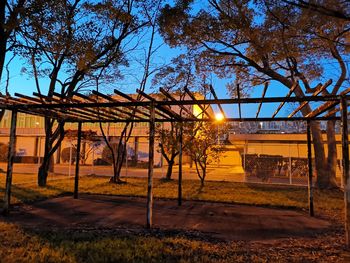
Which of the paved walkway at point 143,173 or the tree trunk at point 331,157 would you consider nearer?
the tree trunk at point 331,157

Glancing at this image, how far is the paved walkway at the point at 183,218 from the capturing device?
254 inches

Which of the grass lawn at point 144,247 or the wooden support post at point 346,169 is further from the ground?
the wooden support post at point 346,169

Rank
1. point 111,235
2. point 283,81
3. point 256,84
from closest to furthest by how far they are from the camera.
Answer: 1. point 111,235
2. point 283,81
3. point 256,84

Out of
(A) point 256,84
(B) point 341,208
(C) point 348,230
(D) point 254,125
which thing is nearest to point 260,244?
(C) point 348,230

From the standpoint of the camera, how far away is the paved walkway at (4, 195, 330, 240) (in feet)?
21.1

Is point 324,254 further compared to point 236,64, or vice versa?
point 236,64

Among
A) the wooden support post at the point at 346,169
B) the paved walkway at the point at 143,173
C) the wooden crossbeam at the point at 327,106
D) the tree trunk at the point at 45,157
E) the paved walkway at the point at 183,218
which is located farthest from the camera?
the paved walkway at the point at 143,173

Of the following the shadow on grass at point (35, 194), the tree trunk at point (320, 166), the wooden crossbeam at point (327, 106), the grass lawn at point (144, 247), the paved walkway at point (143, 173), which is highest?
the wooden crossbeam at point (327, 106)

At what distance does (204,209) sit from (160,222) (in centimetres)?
218

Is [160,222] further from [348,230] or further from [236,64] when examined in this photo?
[236,64]

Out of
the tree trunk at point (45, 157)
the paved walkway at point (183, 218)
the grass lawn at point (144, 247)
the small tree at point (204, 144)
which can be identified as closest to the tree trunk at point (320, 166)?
Answer: the small tree at point (204, 144)

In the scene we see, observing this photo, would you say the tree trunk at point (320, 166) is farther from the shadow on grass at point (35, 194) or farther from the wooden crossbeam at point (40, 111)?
the shadow on grass at point (35, 194)

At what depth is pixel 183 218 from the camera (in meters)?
7.50

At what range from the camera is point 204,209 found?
28.9ft
